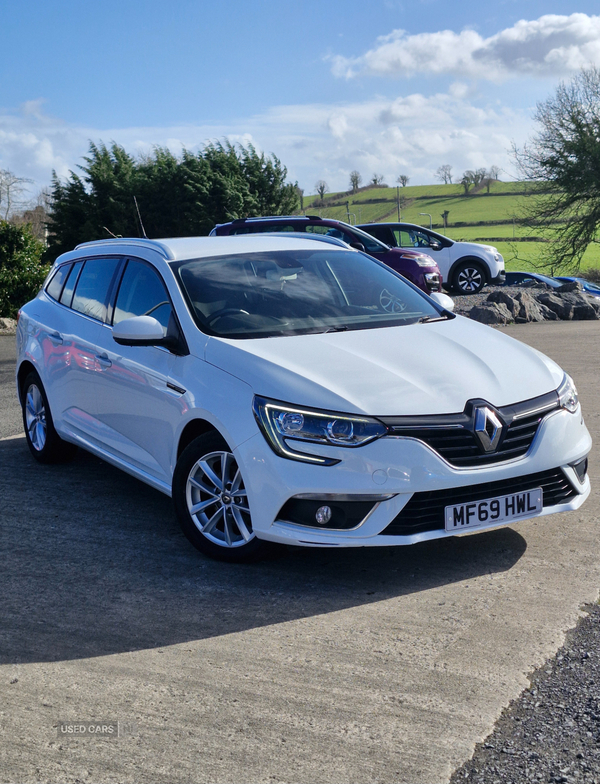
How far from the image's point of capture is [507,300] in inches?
746

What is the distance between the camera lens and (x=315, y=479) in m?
3.99

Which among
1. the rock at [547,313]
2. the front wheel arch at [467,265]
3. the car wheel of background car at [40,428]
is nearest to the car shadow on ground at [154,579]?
the car wheel of background car at [40,428]

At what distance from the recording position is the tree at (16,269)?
62.6 feet

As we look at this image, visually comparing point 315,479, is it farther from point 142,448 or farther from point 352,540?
point 142,448

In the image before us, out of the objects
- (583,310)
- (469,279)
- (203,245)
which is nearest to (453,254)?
(469,279)

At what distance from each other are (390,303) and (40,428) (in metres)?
3.07

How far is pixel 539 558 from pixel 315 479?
137 cm

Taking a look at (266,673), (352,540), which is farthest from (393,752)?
(352,540)

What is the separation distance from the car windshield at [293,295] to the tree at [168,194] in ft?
145

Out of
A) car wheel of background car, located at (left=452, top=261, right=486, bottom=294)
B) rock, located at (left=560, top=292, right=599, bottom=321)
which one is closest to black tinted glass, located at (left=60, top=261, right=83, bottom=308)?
rock, located at (left=560, top=292, right=599, bottom=321)

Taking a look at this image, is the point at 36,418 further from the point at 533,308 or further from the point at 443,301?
the point at 533,308

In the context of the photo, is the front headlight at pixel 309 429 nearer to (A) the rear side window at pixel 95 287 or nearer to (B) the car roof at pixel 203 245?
(B) the car roof at pixel 203 245

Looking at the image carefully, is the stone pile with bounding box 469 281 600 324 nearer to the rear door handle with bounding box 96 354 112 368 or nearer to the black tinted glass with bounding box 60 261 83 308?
the black tinted glass with bounding box 60 261 83 308

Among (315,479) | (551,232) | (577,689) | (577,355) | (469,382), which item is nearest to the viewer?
(577,689)
